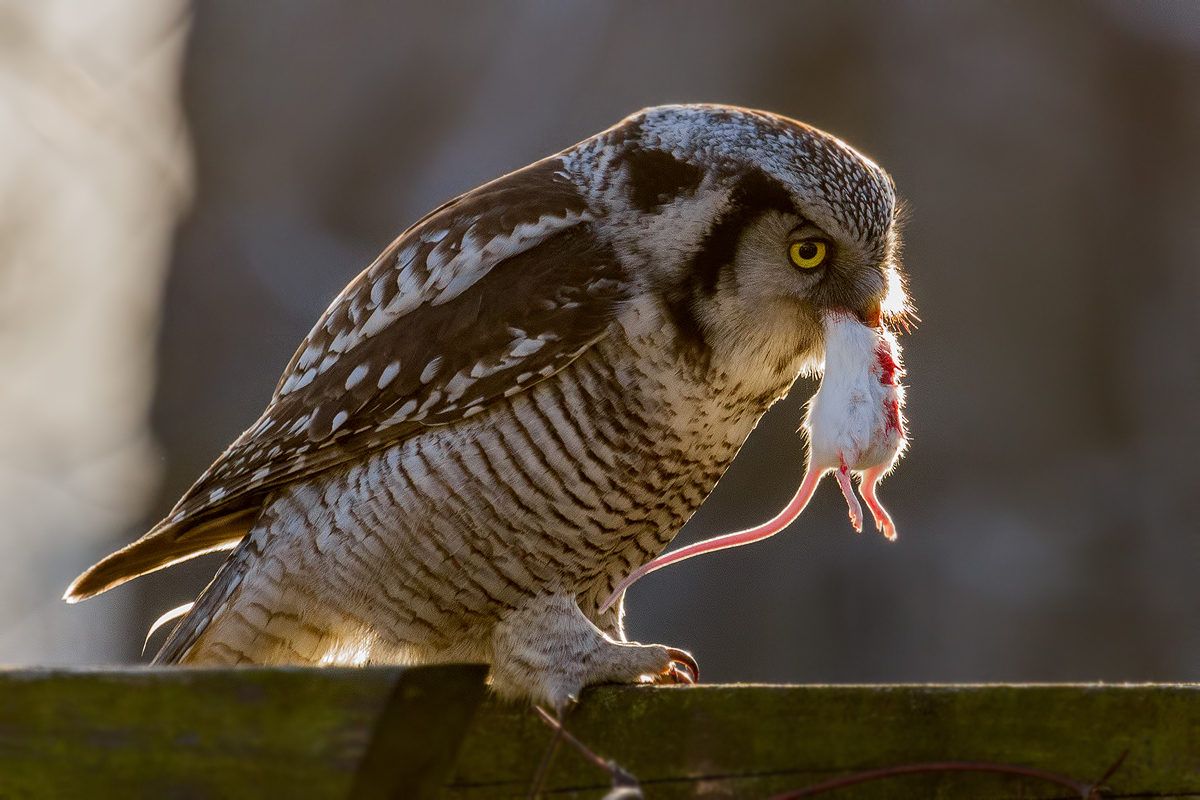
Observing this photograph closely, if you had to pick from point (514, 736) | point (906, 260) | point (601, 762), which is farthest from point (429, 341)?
point (906, 260)

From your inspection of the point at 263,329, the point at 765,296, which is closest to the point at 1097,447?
the point at 263,329

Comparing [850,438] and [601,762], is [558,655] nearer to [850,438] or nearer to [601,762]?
[850,438]

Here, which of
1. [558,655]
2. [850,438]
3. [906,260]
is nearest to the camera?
[850,438]

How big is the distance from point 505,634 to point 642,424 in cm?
43

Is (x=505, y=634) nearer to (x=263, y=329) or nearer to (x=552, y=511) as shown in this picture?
(x=552, y=511)

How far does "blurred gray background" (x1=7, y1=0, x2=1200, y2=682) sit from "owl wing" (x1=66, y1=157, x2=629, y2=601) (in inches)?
154

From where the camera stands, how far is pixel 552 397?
191 centimetres

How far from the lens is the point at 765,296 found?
6.52ft

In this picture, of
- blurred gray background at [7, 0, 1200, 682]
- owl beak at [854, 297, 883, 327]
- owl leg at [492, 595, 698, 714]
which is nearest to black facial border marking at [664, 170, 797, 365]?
owl beak at [854, 297, 883, 327]

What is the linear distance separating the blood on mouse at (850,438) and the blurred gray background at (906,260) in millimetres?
4145

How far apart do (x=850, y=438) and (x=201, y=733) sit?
1063 millimetres

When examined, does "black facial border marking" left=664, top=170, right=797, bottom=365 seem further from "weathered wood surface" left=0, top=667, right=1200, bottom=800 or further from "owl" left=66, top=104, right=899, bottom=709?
"weathered wood surface" left=0, top=667, right=1200, bottom=800

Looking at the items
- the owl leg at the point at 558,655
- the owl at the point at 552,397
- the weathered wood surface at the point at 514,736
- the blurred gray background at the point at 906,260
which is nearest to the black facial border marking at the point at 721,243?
the owl at the point at 552,397

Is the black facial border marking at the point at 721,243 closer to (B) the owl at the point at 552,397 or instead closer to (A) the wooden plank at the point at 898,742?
(B) the owl at the point at 552,397
